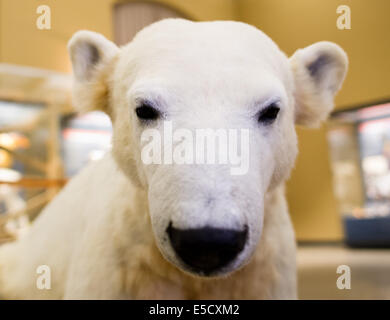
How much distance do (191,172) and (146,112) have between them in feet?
0.56

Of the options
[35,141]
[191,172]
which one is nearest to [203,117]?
[191,172]

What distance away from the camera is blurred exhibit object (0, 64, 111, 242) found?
1.17 metres

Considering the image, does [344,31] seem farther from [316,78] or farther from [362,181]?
[362,181]

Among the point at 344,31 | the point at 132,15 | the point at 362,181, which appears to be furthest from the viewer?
the point at 362,181

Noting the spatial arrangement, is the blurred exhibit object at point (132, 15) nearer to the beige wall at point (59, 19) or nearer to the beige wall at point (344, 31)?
the beige wall at point (59, 19)

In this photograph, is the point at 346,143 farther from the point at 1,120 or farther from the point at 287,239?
the point at 1,120

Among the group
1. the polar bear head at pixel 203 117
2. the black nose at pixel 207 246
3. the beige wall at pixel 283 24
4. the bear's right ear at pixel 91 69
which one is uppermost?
the beige wall at pixel 283 24

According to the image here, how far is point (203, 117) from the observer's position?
54 cm

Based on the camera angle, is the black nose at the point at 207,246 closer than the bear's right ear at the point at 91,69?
Yes

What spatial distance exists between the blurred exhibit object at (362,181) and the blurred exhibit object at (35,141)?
1645 mm

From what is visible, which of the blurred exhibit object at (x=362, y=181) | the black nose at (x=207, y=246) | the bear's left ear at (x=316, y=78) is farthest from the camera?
the blurred exhibit object at (x=362, y=181)

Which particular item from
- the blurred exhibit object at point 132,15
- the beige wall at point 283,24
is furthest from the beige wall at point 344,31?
the blurred exhibit object at point 132,15

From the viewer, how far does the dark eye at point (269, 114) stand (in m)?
0.60

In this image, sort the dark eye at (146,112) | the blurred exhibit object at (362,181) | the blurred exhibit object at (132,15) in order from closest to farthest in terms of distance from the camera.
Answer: the dark eye at (146,112), the blurred exhibit object at (132,15), the blurred exhibit object at (362,181)
